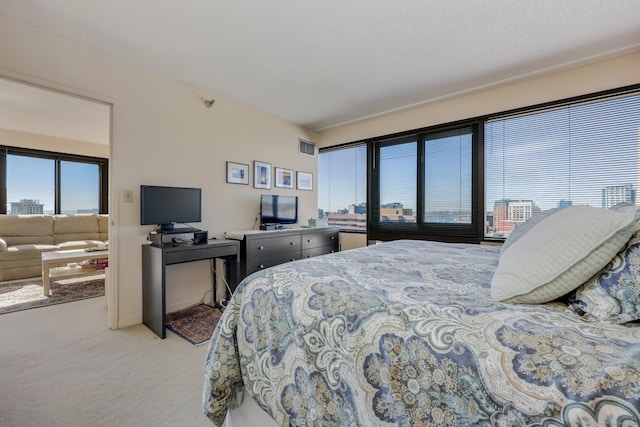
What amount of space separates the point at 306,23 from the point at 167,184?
6.67ft

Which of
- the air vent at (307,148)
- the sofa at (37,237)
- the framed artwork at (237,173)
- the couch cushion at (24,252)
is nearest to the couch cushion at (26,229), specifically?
the sofa at (37,237)

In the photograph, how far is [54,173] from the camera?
213 inches

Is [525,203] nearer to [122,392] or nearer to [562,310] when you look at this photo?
[562,310]

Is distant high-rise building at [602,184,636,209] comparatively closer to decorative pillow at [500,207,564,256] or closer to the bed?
decorative pillow at [500,207,564,256]

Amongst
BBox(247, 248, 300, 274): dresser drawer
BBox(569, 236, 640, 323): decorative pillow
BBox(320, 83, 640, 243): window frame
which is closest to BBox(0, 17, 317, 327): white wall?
BBox(247, 248, 300, 274): dresser drawer

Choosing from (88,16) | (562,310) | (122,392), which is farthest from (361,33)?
(122,392)

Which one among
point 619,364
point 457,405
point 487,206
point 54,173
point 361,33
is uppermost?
point 361,33

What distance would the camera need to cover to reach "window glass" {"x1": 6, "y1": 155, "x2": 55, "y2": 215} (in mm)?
4914

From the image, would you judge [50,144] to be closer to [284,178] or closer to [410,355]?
[284,178]

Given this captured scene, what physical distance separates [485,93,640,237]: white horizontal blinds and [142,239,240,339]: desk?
3.10 meters

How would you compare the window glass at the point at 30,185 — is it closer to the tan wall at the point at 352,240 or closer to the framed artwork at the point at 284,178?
the framed artwork at the point at 284,178

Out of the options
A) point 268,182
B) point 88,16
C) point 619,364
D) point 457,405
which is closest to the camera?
point 619,364

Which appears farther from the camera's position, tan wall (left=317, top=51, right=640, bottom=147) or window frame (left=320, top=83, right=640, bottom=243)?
Answer: window frame (left=320, top=83, right=640, bottom=243)

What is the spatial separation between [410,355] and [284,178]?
3.61 metres
